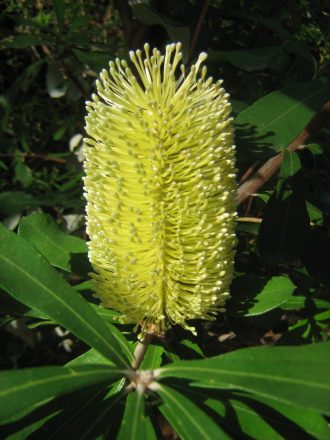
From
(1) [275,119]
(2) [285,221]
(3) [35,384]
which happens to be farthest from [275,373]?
(1) [275,119]

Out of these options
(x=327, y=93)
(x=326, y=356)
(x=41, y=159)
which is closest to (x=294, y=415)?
(x=326, y=356)

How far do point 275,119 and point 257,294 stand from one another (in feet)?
1.42

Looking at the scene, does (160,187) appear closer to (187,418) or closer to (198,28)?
(187,418)

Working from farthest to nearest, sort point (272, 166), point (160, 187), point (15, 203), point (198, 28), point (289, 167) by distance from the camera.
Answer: point (15, 203)
point (198, 28)
point (272, 166)
point (289, 167)
point (160, 187)

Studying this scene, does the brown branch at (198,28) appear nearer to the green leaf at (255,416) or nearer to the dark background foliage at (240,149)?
the dark background foliage at (240,149)

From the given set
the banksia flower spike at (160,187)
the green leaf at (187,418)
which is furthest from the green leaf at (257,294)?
the green leaf at (187,418)

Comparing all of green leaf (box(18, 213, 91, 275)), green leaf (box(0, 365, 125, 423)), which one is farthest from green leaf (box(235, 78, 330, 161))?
green leaf (box(0, 365, 125, 423))

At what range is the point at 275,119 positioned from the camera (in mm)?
1349

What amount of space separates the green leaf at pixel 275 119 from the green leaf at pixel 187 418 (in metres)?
0.64

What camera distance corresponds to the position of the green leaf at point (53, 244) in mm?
1284

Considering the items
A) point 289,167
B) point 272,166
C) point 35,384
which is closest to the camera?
point 35,384

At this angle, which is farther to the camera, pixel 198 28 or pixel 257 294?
pixel 198 28

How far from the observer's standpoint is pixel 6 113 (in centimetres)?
217

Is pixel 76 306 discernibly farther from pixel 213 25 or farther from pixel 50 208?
pixel 213 25
